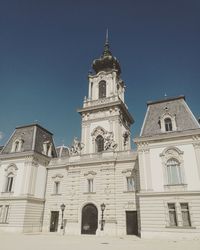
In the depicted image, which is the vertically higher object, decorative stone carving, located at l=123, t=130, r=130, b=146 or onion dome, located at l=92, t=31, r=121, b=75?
onion dome, located at l=92, t=31, r=121, b=75

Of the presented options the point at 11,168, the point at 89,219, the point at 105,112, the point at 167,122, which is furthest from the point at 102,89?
the point at 89,219

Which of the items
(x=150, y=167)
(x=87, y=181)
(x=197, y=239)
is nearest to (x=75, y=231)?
(x=87, y=181)

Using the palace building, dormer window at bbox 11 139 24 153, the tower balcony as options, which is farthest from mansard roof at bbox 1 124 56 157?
the tower balcony

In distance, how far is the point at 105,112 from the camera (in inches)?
1459

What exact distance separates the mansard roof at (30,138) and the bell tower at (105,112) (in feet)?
21.8

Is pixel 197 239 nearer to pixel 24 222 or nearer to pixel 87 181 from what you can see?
pixel 87 181

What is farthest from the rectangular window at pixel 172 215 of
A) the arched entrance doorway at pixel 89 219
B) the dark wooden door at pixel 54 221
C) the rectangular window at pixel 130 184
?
the dark wooden door at pixel 54 221

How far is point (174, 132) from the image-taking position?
2456 centimetres

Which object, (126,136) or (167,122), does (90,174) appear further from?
(167,122)

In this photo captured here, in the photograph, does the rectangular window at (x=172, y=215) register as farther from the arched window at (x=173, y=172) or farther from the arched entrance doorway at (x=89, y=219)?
the arched entrance doorway at (x=89, y=219)

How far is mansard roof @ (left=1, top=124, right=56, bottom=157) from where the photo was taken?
34.1m

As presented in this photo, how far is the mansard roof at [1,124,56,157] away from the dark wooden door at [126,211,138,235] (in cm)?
1593

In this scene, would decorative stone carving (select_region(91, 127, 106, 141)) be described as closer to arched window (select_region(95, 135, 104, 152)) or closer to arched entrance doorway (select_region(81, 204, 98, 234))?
arched window (select_region(95, 135, 104, 152))

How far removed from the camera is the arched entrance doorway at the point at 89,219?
2822 centimetres
